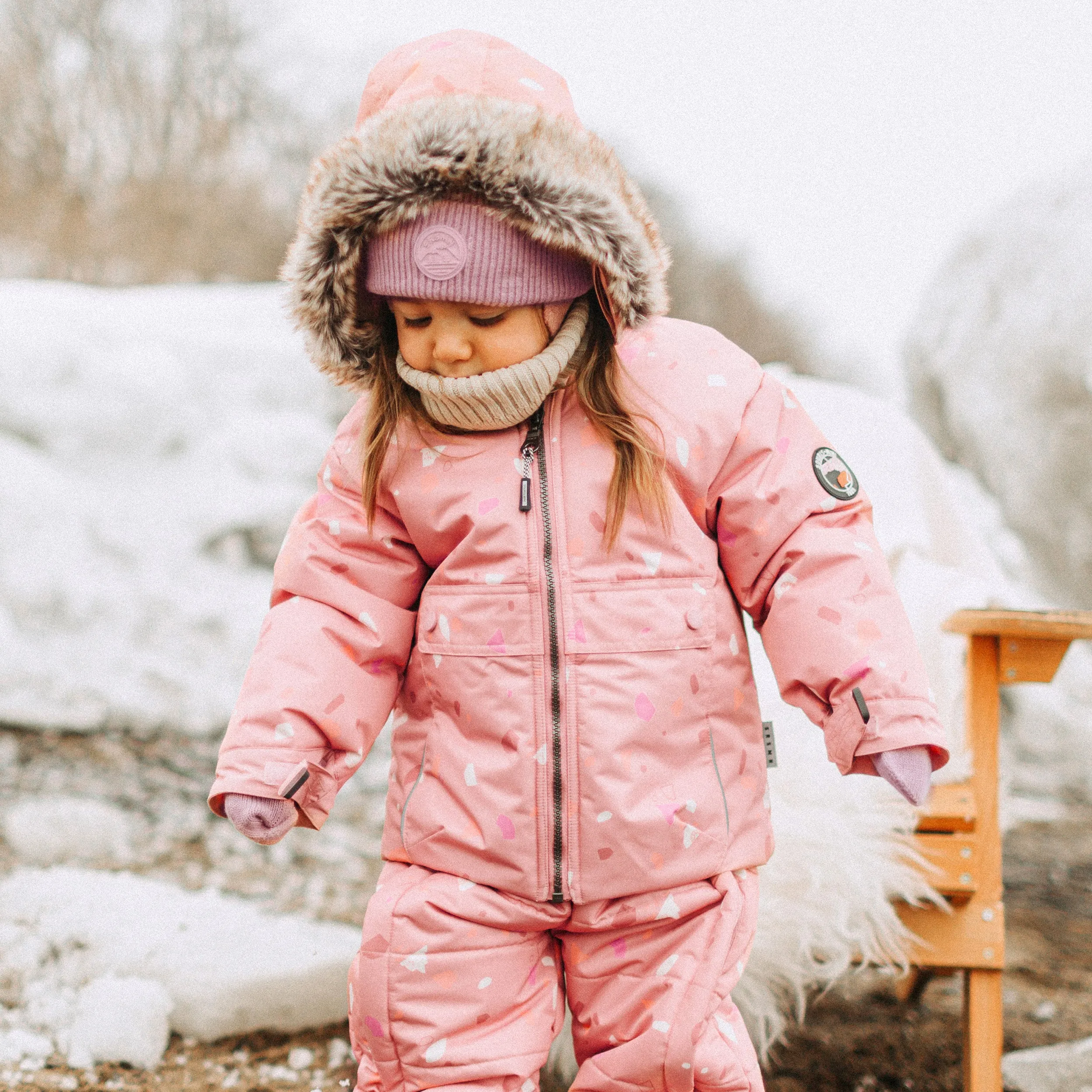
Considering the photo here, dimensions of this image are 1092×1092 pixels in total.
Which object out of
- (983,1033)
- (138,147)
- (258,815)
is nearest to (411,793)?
(258,815)

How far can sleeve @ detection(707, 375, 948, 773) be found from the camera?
1293 mm

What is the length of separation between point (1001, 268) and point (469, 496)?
→ 332 centimetres

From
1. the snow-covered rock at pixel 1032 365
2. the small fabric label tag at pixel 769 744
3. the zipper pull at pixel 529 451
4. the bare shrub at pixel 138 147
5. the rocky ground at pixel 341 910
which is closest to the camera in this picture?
the zipper pull at pixel 529 451

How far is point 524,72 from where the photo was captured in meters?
1.38

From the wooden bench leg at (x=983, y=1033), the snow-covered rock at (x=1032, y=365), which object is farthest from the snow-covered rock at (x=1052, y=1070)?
the snow-covered rock at (x=1032, y=365)

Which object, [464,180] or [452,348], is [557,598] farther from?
[464,180]

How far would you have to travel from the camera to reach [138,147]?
4.80 m

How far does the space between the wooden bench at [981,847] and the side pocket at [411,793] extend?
757 mm

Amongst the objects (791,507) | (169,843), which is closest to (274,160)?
(169,843)

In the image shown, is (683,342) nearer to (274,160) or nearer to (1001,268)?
(1001,268)

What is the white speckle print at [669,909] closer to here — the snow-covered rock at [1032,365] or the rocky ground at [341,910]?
the rocky ground at [341,910]

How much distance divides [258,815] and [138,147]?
13.8 feet

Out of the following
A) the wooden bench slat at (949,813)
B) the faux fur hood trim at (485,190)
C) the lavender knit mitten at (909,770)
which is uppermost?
the faux fur hood trim at (485,190)

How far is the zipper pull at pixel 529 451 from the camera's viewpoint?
1.36m
